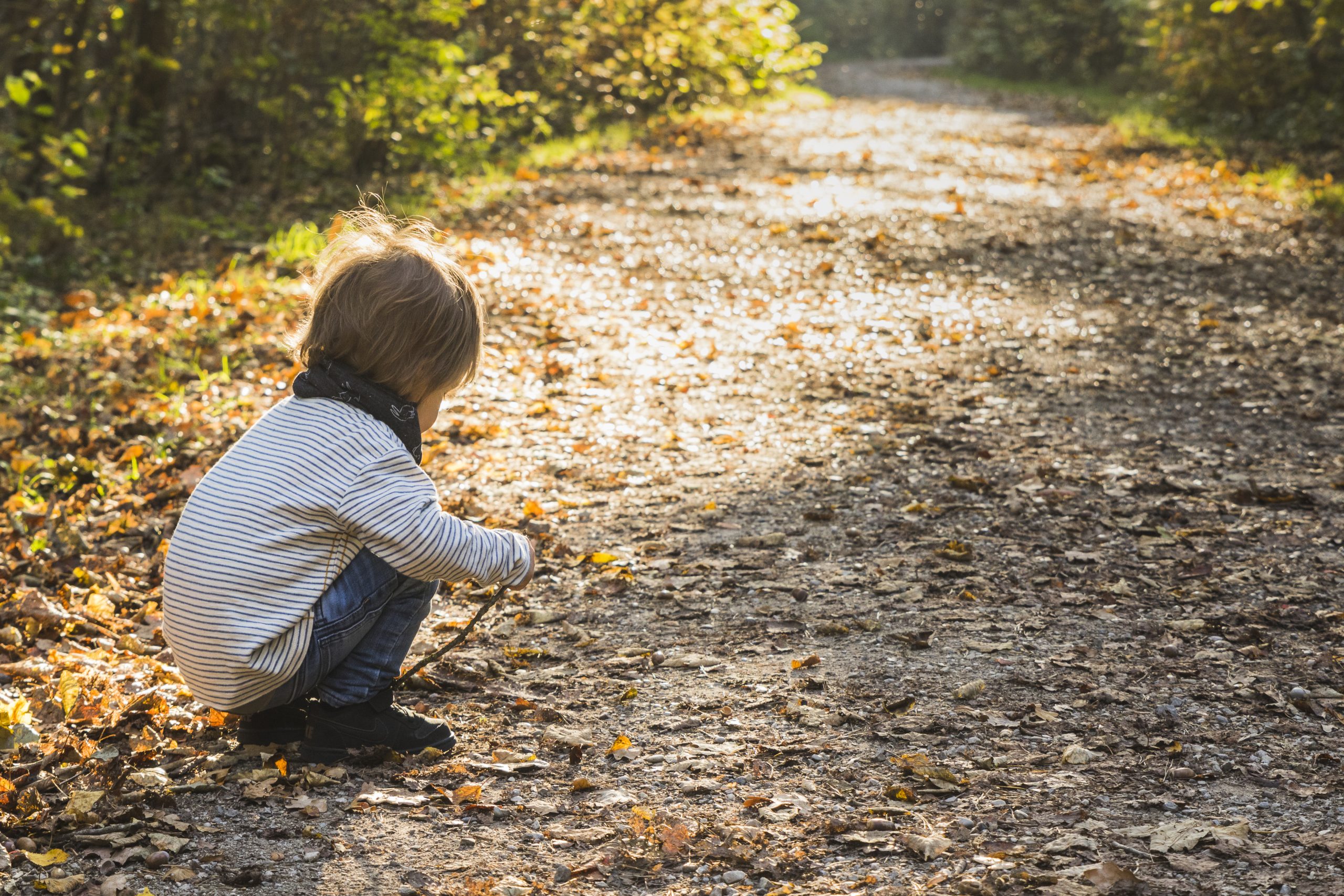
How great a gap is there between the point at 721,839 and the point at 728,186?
31.0 ft

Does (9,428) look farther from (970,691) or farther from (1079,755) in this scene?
(1079,755)

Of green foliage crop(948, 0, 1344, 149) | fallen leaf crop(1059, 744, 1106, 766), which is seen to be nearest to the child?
fallen leaf crop(1059, 744, 1106, 766)

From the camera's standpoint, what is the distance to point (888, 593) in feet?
11.6

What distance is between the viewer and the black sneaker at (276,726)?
267 centimetres

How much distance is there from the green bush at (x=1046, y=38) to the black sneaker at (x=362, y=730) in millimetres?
25193

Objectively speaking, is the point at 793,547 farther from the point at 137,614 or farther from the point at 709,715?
the point at 137,614

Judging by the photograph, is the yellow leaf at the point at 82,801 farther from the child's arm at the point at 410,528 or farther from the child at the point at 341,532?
the child's arm at the point at 410,528

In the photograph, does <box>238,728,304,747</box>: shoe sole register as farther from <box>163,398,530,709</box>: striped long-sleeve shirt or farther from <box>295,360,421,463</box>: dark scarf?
<box>295,360,421,463</box>: dark scarf

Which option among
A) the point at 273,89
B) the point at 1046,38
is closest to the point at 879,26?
the point at 1046,38

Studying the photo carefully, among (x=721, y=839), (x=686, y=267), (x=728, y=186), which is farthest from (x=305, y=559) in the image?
(x=728, y=186)

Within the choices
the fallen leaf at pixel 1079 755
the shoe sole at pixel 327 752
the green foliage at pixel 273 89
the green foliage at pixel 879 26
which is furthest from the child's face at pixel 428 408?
the green foliage at pixel 879 26

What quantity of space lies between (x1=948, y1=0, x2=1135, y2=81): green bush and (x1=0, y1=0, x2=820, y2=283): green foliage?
15.7 metres

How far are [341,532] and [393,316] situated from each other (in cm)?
51

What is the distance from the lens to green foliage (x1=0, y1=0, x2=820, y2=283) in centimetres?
880
